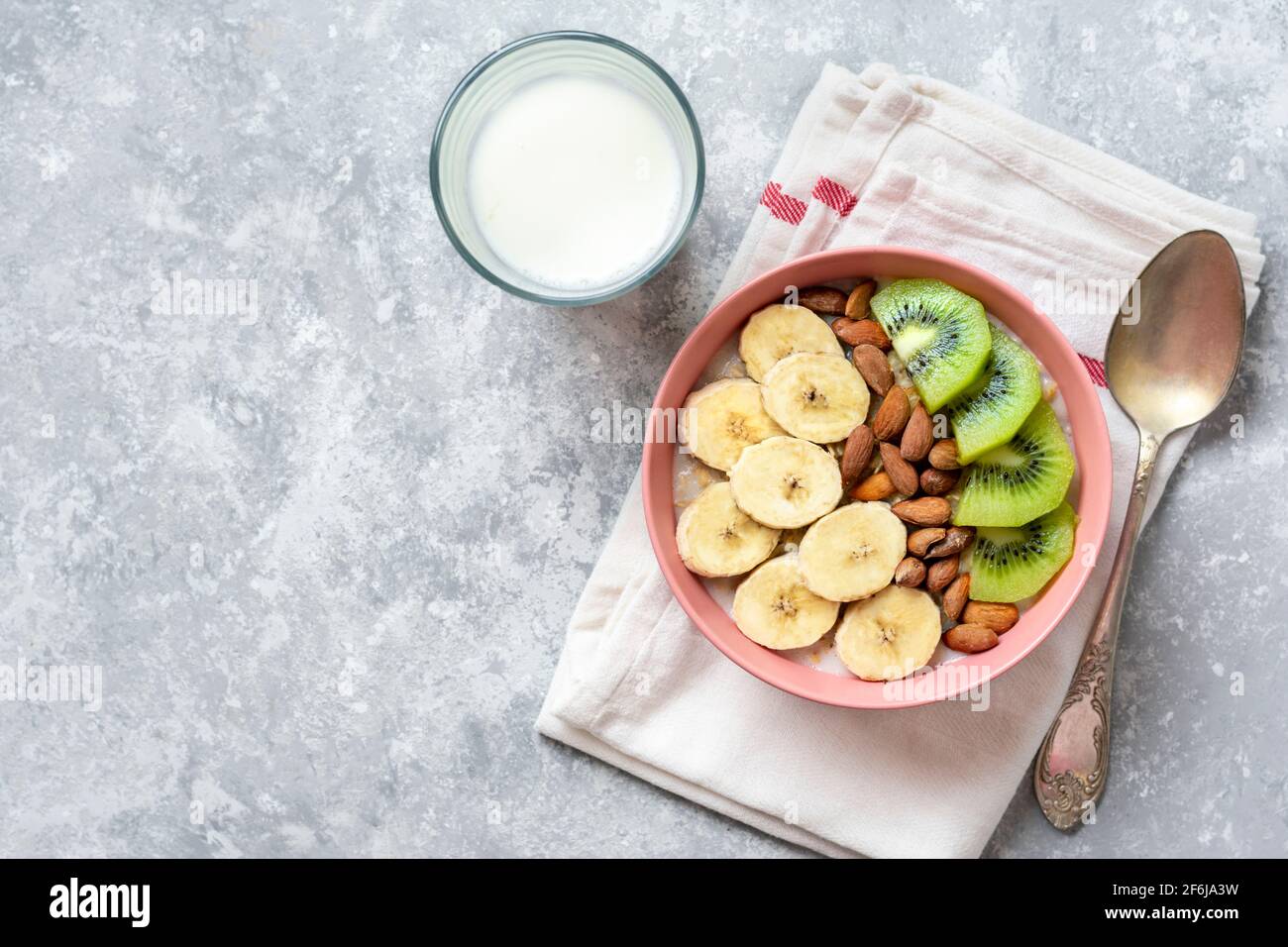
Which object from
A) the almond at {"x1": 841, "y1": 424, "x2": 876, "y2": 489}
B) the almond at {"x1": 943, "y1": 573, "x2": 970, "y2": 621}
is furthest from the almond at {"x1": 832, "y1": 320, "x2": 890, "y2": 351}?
the almond at {"x1": 943, "y1": 573, "x2": 970, "y2": 621}

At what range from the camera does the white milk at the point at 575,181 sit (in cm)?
142

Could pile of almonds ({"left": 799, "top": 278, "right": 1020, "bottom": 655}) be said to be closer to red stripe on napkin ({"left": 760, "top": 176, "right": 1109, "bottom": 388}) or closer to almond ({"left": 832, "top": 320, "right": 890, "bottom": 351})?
almond ({"left": 832, "top": 320, "right": 890, "bottom": 351})

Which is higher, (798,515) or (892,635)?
(798,515)

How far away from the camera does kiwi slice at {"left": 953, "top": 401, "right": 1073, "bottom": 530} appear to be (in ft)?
4.53

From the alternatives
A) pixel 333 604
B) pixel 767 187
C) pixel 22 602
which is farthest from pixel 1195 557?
pixel 22 602

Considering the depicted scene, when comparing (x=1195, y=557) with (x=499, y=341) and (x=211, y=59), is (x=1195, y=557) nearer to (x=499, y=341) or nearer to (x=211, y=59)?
(x=499, y=341)

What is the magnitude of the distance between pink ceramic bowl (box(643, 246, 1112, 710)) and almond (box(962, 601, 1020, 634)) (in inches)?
0.6

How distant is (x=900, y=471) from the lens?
1407mm

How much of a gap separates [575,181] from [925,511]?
1.99ft

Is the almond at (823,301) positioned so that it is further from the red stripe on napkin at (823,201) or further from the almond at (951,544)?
the almond at (951,544)

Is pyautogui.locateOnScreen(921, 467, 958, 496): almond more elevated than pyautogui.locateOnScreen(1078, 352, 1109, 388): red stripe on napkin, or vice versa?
pyautogui.locateOnScreen(1078, 352, 1109, 388): red stripe on napkin

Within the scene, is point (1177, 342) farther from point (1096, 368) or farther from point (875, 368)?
point (875, 368)

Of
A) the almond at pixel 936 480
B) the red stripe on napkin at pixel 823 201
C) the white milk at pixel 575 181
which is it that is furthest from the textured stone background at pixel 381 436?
the almond at pixel 936 480

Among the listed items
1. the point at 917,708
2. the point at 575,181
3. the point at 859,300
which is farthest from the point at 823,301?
the point at 917,708
